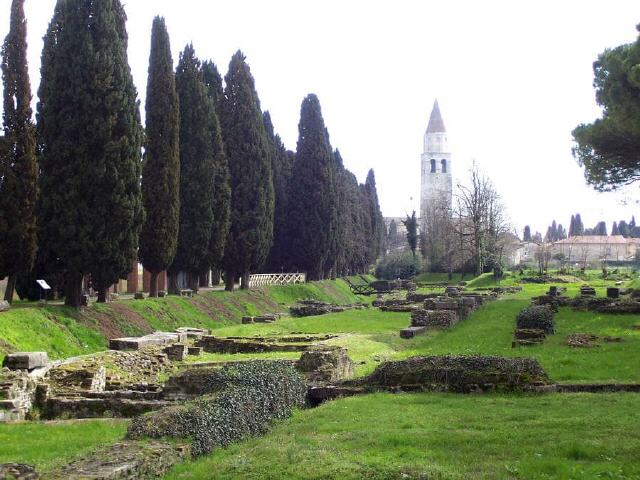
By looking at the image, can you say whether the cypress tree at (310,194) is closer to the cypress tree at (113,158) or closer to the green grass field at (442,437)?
the cypress tree at (113,158)

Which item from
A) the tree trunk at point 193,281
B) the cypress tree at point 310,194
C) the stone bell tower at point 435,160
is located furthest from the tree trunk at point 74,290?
the stone bell tower at point 435,160

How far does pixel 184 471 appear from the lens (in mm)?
8852

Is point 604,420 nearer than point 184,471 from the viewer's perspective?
No

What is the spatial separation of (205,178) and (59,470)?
1213 inches

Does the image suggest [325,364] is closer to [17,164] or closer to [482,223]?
[17,164]

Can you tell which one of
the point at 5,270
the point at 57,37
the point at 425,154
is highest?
the point at 425,154

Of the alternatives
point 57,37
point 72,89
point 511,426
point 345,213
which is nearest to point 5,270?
point 72,89

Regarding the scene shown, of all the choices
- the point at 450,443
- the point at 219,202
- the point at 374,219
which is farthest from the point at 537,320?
the point at 374,219

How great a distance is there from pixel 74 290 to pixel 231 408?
17.1 meters

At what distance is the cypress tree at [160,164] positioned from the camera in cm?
3275

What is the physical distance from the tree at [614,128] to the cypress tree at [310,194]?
25.4 metres

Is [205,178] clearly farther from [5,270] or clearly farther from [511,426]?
[511,426]

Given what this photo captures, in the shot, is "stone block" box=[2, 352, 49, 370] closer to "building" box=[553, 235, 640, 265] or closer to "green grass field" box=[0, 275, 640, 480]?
"green grass field" box=[0, 275, 640, 480]

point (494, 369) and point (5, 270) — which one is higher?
point (5, 270)
